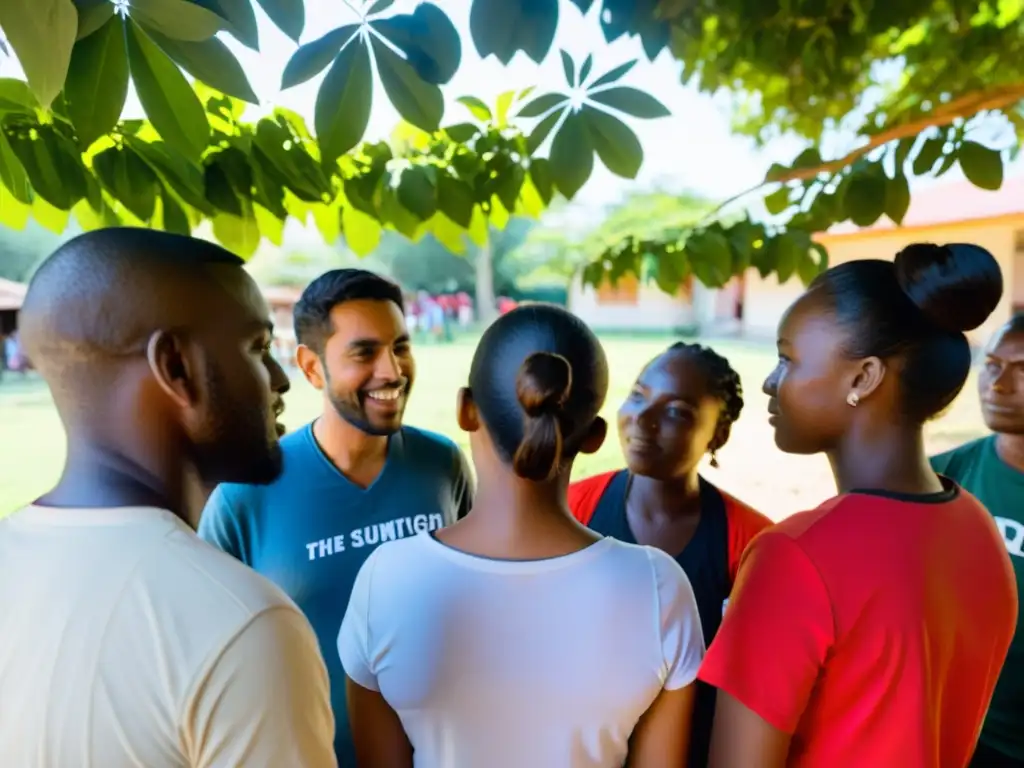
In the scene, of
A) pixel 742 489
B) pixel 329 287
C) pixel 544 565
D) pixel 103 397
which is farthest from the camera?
pixel 742 489

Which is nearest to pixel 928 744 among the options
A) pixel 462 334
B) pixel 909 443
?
pixel 909 443

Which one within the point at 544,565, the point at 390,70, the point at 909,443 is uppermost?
the point at 390,70

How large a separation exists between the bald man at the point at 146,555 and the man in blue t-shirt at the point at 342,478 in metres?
0.81

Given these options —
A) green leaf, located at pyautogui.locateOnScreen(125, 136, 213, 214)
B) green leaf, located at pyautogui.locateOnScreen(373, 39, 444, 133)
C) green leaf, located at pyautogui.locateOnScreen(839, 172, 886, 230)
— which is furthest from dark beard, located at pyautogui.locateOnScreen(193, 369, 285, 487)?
green leaf, located at pyautogui.locateOnScreen(839, 172, 886, 230)

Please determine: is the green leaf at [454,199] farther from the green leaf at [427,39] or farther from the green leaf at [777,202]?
the green leaf at [777,202]

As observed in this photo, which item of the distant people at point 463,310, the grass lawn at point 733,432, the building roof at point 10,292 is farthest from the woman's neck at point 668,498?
the distant people at point 463,310

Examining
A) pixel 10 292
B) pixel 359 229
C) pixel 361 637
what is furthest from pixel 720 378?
pixel 10 292

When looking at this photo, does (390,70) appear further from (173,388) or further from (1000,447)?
(1000,447)

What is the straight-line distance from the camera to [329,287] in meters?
1.83

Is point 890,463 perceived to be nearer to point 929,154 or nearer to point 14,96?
point 929,154

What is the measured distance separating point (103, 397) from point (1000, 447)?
228 centimetres

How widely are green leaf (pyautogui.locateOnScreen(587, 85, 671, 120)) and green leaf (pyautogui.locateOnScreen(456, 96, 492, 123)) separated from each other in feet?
1.94

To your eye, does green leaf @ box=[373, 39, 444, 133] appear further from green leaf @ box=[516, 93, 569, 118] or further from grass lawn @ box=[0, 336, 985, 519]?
grass lawn @ box=[0, 336, 985, 519]

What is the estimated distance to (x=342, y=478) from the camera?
5.77ft
